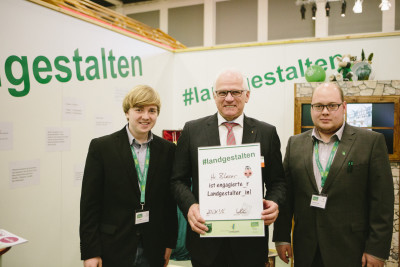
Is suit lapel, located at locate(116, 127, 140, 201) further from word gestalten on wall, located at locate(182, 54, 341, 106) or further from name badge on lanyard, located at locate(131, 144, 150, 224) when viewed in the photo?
word gestalten on wall, located at locate(182, 54, 341, 106)

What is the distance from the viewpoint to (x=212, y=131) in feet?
6.25

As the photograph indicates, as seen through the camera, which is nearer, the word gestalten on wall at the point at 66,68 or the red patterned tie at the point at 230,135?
the red patterned tie at the point at 230,135

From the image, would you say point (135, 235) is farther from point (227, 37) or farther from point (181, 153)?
point (227, 37)

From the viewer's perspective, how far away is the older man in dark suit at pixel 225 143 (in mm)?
1790

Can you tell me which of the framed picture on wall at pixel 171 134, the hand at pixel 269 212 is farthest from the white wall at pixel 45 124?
the hand at pixel 269 212

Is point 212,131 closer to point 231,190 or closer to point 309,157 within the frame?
point 231,190

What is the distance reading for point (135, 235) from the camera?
188cm

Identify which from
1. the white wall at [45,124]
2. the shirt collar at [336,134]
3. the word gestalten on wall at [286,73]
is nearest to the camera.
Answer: the shirt collar at [336,134]

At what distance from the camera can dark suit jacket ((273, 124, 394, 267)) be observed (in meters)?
1.98

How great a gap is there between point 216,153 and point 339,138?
0.94m

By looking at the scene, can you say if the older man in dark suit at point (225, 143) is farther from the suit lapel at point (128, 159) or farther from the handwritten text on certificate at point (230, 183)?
the suit lapel at point (128, 159)

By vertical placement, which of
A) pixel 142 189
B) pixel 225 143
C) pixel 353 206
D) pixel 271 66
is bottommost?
pixel 353 206

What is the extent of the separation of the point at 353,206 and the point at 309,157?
40 centimetres

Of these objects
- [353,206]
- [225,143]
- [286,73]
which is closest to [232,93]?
[225,143]
